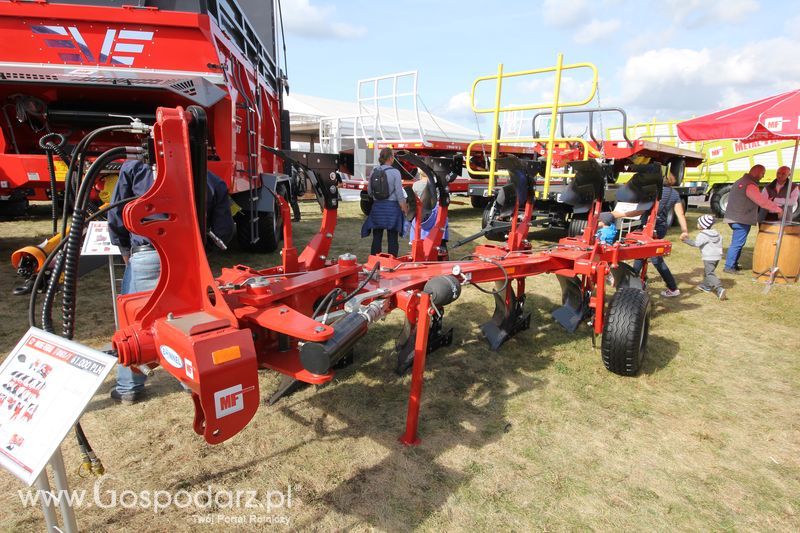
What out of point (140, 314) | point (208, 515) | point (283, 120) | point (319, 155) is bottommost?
point (208, 515)

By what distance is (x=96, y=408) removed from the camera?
2.79 metres

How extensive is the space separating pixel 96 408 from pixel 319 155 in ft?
6.74

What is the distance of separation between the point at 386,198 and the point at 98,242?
3242 millimetres

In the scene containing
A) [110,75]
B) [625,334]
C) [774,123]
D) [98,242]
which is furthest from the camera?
[774,123]

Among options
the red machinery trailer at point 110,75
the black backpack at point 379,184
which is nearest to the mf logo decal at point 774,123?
the black backpack at point 379,184

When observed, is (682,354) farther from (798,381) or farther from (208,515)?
(208,515)

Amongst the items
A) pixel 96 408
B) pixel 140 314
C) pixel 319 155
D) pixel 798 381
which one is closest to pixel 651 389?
pixel 798 381

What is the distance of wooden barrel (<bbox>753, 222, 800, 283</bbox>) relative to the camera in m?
6.44

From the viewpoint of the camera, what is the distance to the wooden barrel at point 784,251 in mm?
6438

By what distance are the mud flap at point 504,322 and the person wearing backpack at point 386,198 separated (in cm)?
194

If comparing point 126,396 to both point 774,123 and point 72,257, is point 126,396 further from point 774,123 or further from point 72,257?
point 774,123

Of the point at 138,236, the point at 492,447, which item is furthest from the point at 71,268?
the point at 492,447

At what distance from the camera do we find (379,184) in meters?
5.54

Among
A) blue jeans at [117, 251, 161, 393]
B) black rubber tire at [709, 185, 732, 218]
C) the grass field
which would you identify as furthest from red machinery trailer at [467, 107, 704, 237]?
blue jeans at [117, 251, 161, 393]
